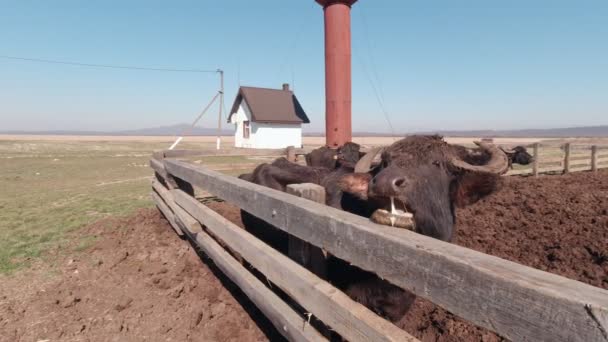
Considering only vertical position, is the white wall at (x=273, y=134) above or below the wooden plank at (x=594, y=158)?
above

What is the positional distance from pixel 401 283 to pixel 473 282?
335mm

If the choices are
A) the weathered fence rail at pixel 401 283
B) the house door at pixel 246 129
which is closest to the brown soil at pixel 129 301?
the weathered fence rail at pixel 401 283

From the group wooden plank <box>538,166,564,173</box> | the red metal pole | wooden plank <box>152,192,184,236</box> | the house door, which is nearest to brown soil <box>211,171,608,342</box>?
wooden plank <box>152,192,184,236</box>

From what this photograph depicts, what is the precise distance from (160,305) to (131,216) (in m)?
4.13

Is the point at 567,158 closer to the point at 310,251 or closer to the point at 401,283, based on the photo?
the point at 310,251

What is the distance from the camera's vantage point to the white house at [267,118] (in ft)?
104

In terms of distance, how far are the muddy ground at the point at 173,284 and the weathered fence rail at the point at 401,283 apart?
651mm

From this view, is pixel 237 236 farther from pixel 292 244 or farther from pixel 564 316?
pixel 564 316

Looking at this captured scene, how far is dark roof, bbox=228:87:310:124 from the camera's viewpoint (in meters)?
31.9

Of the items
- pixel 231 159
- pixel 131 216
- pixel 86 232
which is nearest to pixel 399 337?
pixel 86 232

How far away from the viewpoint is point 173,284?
3727 millimetres

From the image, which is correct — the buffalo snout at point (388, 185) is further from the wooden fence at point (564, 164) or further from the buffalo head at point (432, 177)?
the wooden fence at point (564, 164)

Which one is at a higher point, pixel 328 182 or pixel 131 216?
pixel 328 182

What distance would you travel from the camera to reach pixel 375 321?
1.53 metres
